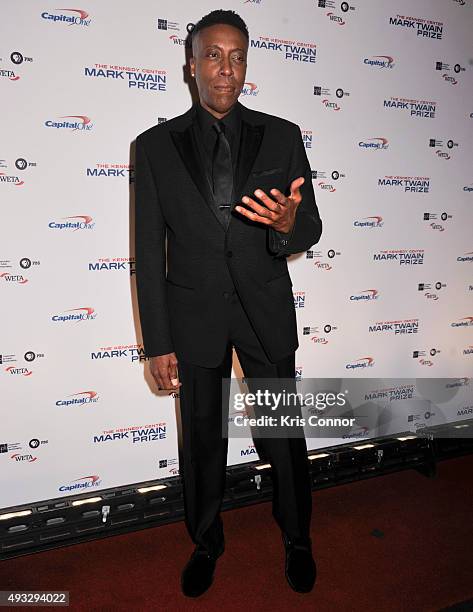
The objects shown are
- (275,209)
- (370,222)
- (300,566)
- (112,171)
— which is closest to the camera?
(275,209)

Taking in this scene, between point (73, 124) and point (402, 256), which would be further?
point (402, 256)

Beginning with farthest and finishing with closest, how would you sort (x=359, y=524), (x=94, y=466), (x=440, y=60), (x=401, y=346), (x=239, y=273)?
(x=401, y=346) < (x=440, y=60) < (x=94, y=466) < (x=359, y=524) < (x=239, y=273)

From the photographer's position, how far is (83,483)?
269 cm

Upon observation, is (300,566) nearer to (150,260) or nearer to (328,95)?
(150,260)

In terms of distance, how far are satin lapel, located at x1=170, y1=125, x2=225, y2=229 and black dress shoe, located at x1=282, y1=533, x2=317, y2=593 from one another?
1297 mm

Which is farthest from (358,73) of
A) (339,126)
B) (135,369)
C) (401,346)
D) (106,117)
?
(135,369)

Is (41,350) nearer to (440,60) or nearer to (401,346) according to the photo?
(401,346)

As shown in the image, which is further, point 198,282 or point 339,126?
point 339,126

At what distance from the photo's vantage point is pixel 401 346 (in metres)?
3.26

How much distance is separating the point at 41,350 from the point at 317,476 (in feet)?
5.04

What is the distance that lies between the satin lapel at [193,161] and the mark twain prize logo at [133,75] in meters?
0.79

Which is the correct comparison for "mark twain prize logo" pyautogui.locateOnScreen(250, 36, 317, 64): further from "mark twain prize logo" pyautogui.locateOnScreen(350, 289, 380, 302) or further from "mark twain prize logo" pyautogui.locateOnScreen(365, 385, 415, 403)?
"mark twain prize logo" pyautogui.locateOnScreen(365, 385, 415, 403)

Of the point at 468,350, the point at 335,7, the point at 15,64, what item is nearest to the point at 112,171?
the point at 15,64

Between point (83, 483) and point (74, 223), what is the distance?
1322 mm
